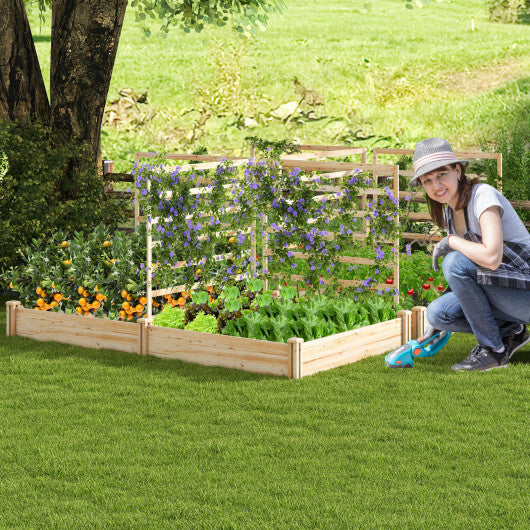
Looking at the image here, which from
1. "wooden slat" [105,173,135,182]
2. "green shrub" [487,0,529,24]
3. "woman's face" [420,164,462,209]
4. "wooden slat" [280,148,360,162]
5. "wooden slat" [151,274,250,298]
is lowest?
"wooden slat" [151,274,250,298]

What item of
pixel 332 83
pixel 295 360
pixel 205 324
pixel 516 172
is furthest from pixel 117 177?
pixel 332 83

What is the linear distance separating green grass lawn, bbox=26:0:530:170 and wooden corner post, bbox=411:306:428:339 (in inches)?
578

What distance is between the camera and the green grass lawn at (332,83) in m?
23.9

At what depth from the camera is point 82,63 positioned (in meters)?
10.9

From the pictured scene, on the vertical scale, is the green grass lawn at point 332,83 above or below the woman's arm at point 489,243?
above

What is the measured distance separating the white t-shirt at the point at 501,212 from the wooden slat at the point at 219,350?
66.1 inches

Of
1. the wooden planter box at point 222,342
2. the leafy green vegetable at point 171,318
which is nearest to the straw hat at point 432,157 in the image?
the wooden planter box at point 222,342

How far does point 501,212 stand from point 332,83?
20.4 meters

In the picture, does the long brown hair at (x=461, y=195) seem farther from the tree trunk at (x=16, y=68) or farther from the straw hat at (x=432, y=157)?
the tree trunk at (x=16, y=68)

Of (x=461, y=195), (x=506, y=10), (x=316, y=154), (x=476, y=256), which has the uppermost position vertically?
(x=506, y=10)

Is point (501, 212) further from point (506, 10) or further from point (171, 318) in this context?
point (506, 10)

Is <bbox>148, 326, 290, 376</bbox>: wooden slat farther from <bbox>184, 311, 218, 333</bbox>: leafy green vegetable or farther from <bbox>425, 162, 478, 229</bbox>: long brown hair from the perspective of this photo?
<bbox>425, 162, 478, 229</bbox>: long brown hair

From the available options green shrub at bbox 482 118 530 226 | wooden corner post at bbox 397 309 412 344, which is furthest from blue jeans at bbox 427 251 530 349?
green shrub at bbox 482 118 530 226

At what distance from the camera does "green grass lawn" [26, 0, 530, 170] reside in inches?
941
